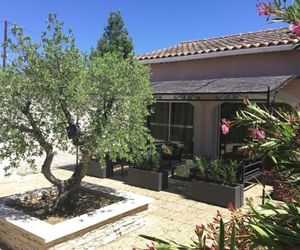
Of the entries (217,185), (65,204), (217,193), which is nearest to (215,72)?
(217,185)

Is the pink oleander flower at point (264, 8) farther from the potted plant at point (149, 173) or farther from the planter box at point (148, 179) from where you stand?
the planter box at point (148, 179)

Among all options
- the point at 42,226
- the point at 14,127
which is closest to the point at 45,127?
the point at 14,127

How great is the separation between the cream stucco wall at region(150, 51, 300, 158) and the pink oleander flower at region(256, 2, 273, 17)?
826 centimetres

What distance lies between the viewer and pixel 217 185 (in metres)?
9.18

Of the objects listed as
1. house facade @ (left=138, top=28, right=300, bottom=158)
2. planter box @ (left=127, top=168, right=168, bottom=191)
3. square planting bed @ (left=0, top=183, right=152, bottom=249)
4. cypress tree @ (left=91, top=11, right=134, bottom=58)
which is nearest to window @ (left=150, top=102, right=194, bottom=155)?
house facade @ (left=138, top=28, right=300, bottom=158)

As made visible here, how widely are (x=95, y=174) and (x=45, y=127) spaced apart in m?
5.75

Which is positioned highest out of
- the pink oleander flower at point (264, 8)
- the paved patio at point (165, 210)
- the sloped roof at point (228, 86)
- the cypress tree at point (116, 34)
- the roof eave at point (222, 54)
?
the cypress tree at point (116, 34)

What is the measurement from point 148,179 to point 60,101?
4.88 m

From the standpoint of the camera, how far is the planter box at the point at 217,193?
29.2 ft

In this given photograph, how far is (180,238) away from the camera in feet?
22.8

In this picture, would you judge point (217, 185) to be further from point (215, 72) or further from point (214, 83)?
point (215, 72)

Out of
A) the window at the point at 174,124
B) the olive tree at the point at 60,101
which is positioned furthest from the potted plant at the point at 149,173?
the window at the point at 174,124

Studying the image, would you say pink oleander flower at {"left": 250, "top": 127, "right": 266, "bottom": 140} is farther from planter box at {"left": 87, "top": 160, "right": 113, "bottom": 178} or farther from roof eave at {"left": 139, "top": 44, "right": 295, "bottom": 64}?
planter box at {"left": 87, "top": 160, "right": 113, "bottom": 178}

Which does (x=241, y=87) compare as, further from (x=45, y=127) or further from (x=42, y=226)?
(x=42, y=226)
